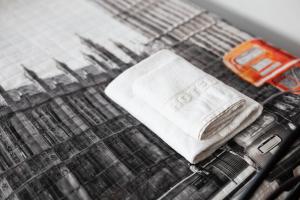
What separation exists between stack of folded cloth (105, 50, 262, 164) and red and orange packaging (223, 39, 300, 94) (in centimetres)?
21

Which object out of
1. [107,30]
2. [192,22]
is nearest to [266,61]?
[192,22]

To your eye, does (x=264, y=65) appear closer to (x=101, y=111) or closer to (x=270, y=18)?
(x=270, y=18)

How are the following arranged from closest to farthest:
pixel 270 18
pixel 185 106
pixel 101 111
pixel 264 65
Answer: pixel 185 106 → pixel 101 111 → pixel 264 65 → pixel 270 18

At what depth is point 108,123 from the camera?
1.00 meters

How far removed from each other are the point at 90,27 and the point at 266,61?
2.38ft

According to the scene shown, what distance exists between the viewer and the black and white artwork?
85 centimetres

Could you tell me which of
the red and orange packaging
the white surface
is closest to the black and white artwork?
the red and orange packaging

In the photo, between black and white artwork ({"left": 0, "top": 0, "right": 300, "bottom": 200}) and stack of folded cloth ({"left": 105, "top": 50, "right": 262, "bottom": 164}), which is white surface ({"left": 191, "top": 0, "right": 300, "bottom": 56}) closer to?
black and white artwork ({"left": 0, "top": 0, "right": 300, "bottom": 200})

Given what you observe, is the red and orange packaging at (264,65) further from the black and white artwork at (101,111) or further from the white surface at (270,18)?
the white surface at (270,18)

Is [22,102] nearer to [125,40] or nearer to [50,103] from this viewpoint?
[50,103]

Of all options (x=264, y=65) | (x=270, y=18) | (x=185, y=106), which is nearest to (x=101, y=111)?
(x=185, y=106)

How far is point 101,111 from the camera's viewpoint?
1042 millimetres

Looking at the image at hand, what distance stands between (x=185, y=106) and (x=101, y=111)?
282 millimetres

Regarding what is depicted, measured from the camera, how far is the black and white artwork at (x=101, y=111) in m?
0.85
